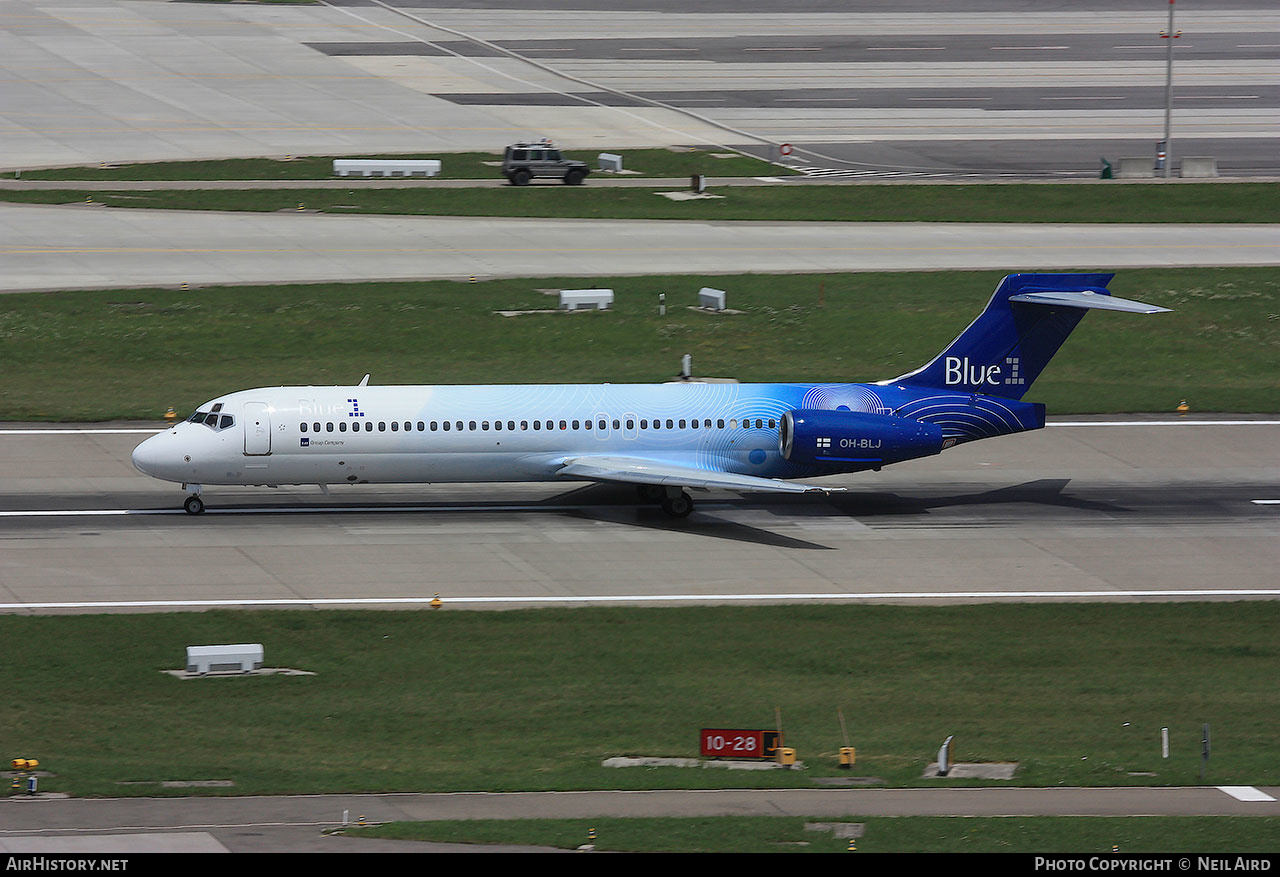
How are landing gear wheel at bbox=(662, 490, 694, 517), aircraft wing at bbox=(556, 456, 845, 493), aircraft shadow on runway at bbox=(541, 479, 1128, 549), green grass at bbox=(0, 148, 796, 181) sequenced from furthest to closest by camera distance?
green grass at bbox=(0, 148, 796, 181) < landing gear wheel at bbox=(662, 490, 694, 517) < aircraft shadow on runway at bbox=(541, 479, 1128, 549) < aircraft wing at bbox=(556, 456, 845, 493)

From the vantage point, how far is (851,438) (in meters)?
41.7

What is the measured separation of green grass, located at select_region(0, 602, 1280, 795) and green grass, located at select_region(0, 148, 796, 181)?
46.8 m

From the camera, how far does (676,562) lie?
127 feet

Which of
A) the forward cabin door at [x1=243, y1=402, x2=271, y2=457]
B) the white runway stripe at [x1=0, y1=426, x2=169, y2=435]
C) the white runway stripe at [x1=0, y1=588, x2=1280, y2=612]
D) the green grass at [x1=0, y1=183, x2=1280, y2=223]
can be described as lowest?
the white runway stripe at [x1=0, y1=588, x2=1280, y2=612]

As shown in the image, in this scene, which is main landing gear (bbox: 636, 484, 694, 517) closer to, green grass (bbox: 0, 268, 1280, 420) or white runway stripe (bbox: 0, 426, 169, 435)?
green grass (bbox: 0, 268, 1280, 420)

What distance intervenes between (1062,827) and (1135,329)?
4006cm

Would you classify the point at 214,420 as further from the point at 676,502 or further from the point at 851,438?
the point at 851,438

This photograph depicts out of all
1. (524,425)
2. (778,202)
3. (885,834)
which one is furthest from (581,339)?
(885,834)

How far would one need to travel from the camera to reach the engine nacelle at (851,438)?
41625 millimetres

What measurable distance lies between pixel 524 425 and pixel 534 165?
3636 centimetres

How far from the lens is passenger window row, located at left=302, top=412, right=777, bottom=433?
135 ft

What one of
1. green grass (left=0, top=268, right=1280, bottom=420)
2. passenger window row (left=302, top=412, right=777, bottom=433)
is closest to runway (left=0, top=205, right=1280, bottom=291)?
green grass (left=0, top=268, right=1280, bottom=420)

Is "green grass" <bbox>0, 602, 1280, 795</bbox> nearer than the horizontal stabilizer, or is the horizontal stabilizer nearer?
"green grass" <bbox>0, 602, 1280, 795</bbox>

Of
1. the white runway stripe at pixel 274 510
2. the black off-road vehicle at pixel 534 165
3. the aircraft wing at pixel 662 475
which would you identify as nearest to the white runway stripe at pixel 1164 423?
the aircraft wing at pixel 662 475
